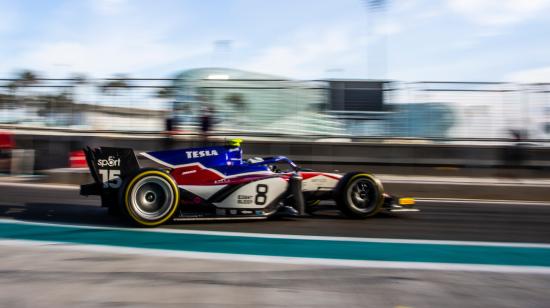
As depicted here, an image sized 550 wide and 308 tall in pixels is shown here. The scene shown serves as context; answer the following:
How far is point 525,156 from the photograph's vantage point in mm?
11516

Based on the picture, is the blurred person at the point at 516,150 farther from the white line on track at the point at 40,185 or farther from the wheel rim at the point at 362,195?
the white line on track at the point at 40,185

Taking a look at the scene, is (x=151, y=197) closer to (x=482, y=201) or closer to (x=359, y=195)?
(x=359, y=195)

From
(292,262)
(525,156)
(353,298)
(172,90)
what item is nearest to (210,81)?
(172,90)

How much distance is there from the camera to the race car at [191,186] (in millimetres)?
5949

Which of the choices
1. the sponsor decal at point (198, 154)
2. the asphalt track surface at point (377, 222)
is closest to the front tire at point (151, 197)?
the asphalt track surface at point (377, 222)

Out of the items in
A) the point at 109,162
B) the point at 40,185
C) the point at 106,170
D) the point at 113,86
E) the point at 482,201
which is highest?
the point at 113,86

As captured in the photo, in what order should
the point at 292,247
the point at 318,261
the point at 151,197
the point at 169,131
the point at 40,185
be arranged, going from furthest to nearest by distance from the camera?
the point at 169,131
the point at 40,185
the point at 151,197
the point at 292,247
the point at 318,261

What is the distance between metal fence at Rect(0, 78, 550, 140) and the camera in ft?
38.5

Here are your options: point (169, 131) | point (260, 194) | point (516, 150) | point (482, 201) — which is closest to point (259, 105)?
point (169, 131)

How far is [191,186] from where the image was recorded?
620 centimetres

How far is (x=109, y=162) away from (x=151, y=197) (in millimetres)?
748

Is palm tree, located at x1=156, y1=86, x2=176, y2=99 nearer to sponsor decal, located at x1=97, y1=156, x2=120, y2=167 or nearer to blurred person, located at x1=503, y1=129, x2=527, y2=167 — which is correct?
sponsor decal, located at x1=97, y1=156, x2=120, y2=167

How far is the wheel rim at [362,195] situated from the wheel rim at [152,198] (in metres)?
2.44

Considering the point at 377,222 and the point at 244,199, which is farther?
the point at 377,222
